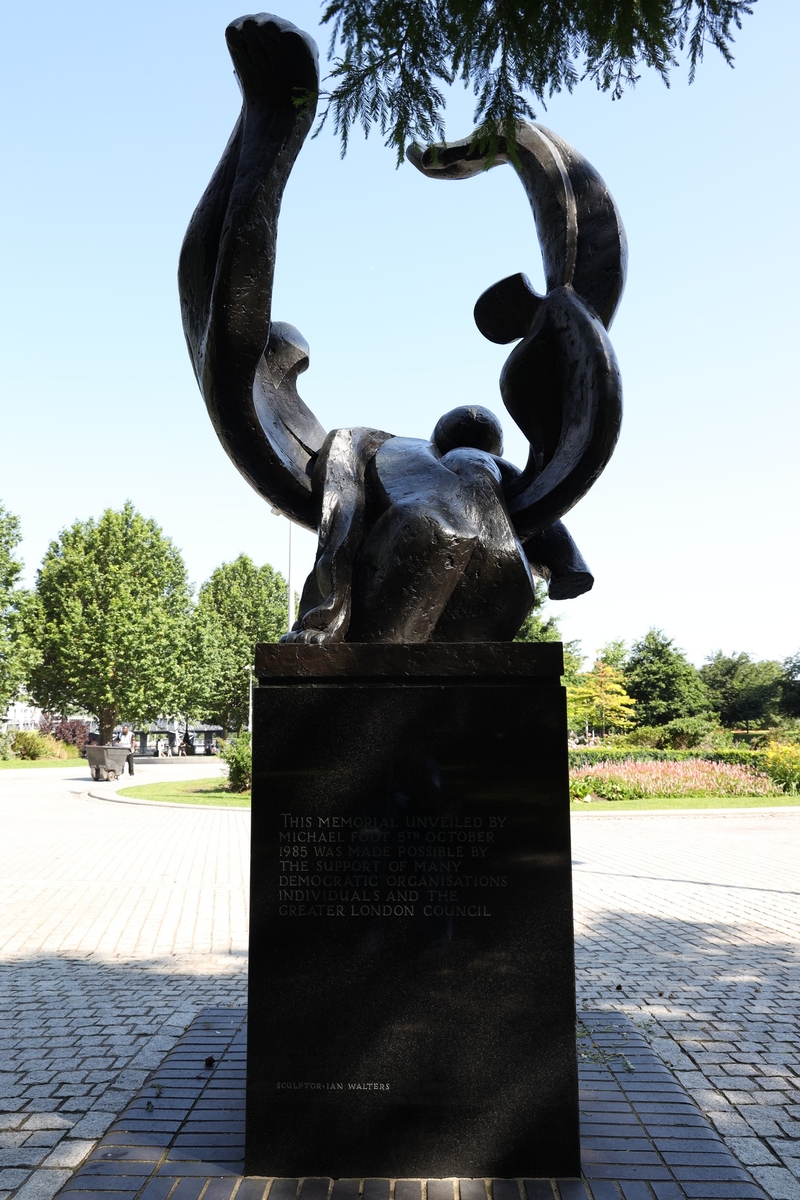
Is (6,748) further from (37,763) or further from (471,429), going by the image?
(471,429)

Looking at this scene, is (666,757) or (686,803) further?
(666,757)

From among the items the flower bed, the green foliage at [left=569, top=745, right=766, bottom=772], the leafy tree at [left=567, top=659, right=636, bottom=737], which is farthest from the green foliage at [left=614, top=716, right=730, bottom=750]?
the flower bed

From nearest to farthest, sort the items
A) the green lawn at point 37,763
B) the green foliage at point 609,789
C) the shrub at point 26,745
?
the green foliage at point 609,789 → the green lawn at point 37,763 → the shrub at point 26,745

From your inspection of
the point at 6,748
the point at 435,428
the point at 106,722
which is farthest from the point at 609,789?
the point at 106,722

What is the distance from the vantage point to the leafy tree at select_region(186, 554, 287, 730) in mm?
47875

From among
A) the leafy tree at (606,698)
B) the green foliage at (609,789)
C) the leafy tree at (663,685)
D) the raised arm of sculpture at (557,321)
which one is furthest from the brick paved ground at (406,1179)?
the leafy tree at (663,685)

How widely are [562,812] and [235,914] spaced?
20.5ft

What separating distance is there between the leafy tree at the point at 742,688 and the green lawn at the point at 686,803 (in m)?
34.0

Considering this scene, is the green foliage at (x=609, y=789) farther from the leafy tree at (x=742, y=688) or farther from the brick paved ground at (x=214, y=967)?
the leafy tree at (x=742, y=688)

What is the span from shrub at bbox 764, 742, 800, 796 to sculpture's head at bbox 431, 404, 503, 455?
68.9 ft

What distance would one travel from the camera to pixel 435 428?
16.2 ft

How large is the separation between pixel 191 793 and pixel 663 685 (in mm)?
31348

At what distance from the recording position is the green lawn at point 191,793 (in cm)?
2077

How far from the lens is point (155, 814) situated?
18734 mm
